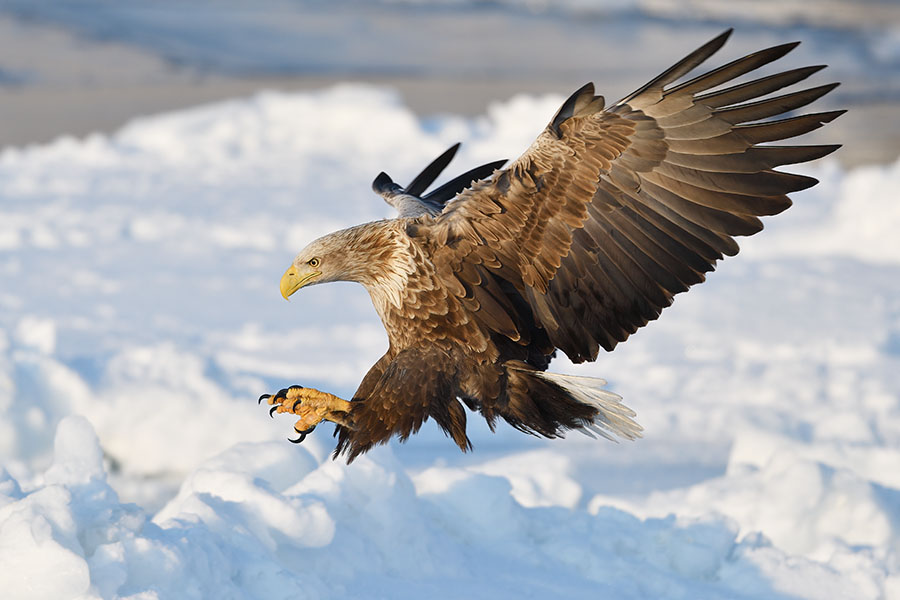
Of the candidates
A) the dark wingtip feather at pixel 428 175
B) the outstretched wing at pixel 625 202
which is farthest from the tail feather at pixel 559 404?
the dark wingtip feather at pixel 428 175

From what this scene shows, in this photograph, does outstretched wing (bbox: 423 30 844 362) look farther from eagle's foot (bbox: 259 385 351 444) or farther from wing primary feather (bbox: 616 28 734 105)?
eagle's foot (bbox: 259 385 351 444)

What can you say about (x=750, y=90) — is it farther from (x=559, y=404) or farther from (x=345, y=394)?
(x=345, y=394)

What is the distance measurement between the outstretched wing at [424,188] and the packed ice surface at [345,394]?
943mm

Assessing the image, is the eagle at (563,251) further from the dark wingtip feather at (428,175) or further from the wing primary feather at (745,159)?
the dark wingtip feather at (428,175)

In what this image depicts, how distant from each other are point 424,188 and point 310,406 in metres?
1.50

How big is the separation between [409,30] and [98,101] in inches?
239

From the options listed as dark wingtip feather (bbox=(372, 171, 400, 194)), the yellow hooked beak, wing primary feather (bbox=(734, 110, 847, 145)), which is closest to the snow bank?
the yellow hooked beak

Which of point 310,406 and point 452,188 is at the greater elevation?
point 452,188

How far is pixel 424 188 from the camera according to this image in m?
4.93

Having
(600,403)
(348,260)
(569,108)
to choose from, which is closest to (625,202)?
(569,108)

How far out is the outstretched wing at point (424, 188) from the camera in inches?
171

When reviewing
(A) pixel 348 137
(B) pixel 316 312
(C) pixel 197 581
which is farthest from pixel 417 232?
(A) pixel 348 137

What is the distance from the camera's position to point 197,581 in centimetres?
314

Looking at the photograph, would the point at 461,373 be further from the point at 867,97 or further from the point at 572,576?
the point at 867,97
